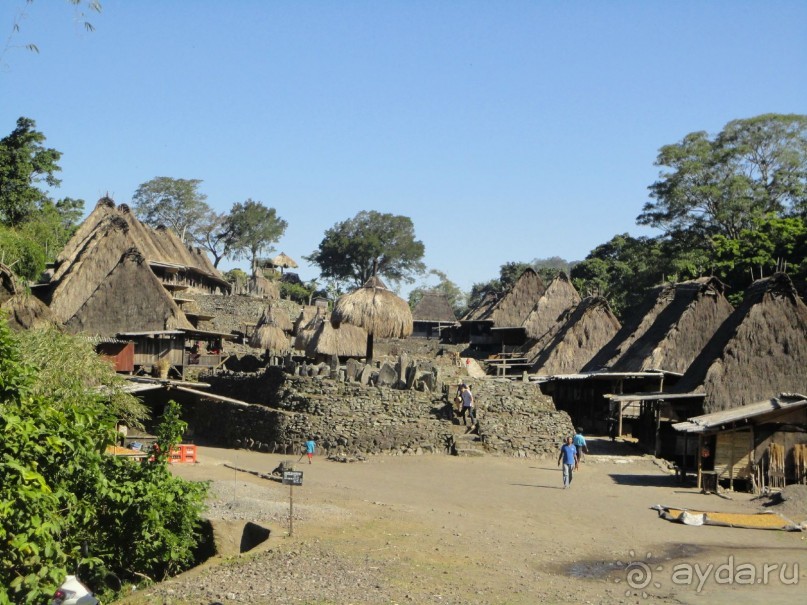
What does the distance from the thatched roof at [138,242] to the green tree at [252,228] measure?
22.7 meters

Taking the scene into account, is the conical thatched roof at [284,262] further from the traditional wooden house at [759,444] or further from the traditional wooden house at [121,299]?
the traditional wooden house at [759,444]

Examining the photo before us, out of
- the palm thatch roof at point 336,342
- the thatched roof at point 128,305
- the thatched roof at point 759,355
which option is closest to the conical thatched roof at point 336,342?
the palm thatch roof at point 336,342

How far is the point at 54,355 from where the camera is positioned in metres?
20.0

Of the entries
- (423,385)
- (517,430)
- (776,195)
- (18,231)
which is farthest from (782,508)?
(776,195)

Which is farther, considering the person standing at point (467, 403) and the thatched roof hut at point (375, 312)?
the thatched roof hut at point (375, 312)

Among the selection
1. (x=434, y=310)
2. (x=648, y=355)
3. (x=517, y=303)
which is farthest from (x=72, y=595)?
(x=434, y=310)

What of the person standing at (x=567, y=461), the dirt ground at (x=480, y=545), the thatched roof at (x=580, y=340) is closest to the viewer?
the dirt ground at (x=480, y=545)

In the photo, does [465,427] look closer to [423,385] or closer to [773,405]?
[423,385]

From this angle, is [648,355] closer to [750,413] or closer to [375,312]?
[375,312]

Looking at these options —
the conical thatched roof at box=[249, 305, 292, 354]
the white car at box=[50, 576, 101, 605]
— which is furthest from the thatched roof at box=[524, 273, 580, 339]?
the white car at box=[50, 576, 101, 605]

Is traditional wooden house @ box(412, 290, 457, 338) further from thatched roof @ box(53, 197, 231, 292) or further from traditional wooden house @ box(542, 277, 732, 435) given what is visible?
traditional wooden house @ box(542, 277, 732, 435)

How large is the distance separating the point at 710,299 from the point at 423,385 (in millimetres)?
11142

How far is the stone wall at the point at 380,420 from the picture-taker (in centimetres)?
2711

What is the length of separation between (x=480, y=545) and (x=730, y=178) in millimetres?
42545
